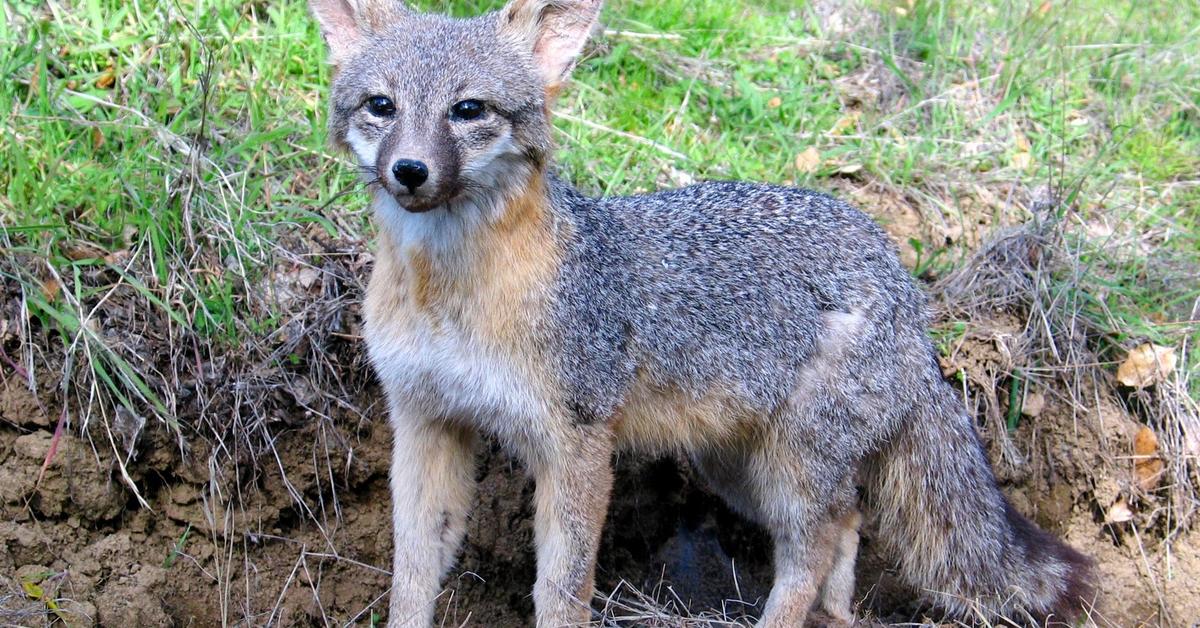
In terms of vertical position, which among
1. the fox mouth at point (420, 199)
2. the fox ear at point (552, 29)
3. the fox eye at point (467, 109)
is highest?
the fox ear at point (552, 29)

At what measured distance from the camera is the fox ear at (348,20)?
4.43 m

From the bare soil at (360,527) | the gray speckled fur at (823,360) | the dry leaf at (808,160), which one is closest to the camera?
the gray speckled fur at (823,360)

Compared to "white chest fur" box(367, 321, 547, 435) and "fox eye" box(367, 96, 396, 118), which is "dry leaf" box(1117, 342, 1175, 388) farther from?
"fox eye" box(367, 96, 396, 118)

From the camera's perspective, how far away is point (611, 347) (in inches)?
182

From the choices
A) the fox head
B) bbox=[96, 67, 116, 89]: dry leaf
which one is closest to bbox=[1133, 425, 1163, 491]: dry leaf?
the fox head

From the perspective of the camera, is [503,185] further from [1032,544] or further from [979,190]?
[979,190]

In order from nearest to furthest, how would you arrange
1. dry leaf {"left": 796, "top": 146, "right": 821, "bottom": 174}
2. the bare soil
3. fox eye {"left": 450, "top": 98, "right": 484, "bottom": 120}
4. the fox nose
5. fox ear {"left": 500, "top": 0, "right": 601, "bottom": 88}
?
the fox nose < fox eye {"left": 450, "top": 98, "right": 484, "bottom": 120} < fox ear {"left": 500, "top": 0, "right": 601, "bottom": 88} < the bare soil < dry leaf {"left": 796, "top": 146, "right": 821, "bottom": 174}

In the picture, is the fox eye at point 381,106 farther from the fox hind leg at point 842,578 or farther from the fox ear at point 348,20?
the fox hind leg at point 842,578

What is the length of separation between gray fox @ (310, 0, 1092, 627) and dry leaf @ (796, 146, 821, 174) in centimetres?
133

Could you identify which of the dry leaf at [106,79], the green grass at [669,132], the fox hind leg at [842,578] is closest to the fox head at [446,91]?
the green grass at [669,132]

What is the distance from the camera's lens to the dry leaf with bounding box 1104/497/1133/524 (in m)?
5.98

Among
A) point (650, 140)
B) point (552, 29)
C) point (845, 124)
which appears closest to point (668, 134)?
point (650, 140)

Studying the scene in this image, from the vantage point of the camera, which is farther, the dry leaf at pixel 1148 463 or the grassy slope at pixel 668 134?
the dry leaf at pixel 1148 463

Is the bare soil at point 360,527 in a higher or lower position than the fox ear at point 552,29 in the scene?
lower
